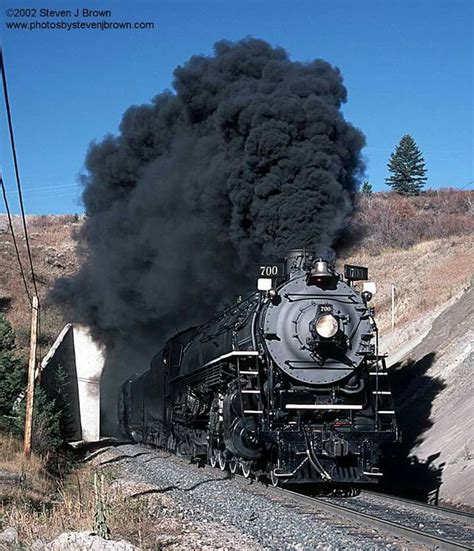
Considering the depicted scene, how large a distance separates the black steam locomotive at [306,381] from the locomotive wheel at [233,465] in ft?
1.68

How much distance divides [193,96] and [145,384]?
9.15 metres

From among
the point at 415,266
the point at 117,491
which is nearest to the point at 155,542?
the point at 117,491

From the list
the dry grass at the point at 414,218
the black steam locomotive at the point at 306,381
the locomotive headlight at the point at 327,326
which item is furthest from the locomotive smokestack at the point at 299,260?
the dry grass at the point at 414,218

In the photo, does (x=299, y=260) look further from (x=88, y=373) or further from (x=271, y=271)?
(x=88, y=373)

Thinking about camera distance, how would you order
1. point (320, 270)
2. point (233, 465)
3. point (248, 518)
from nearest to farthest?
point (248, 518), point (320, 270), point (233, 465)

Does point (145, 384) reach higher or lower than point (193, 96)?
lower

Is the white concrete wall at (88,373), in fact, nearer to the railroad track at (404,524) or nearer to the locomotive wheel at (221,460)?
the locomotive wheel at (221,460)

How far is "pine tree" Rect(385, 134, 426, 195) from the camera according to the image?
268 ft

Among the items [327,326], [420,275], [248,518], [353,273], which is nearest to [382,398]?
[327,326]

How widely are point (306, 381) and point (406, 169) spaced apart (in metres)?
73.0

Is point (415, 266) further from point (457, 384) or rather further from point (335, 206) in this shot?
point (335, 206)

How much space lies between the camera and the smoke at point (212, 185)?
17.5 m

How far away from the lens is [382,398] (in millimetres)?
13641

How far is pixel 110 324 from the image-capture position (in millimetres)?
30266
